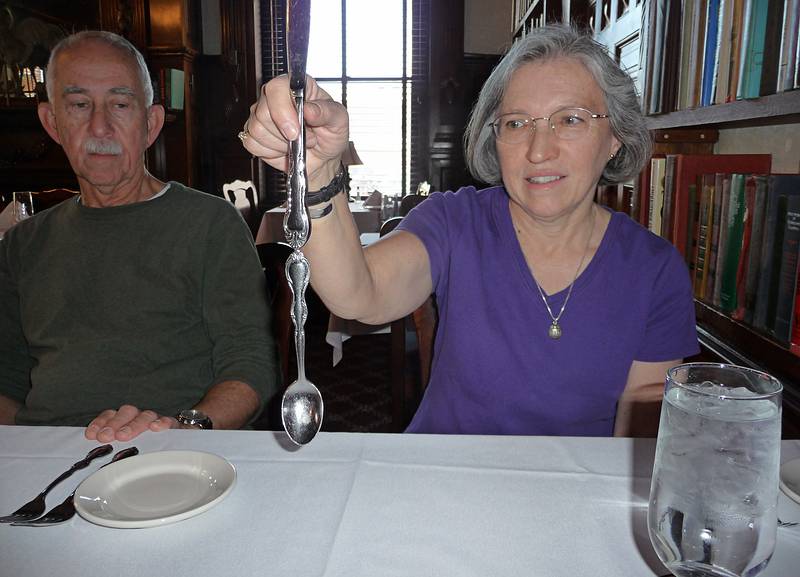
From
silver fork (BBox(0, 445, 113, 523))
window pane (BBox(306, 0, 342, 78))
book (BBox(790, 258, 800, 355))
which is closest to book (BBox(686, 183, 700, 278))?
book (BBox(790, 258, 800, 355))

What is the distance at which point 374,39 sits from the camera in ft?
23.1

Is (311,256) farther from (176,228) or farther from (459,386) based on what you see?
(176,228)

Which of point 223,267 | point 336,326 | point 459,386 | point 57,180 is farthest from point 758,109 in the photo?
point 57,180

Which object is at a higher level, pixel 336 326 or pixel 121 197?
pixel 121 197

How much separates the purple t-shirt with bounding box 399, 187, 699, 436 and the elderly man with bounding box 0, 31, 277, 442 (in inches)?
16.4

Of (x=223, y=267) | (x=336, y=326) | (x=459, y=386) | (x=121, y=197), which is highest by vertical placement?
(x=121, y=197)

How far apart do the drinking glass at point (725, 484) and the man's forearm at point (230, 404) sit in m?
0.94

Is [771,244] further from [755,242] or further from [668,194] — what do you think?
[668,194]

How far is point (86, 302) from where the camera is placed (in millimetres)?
1348

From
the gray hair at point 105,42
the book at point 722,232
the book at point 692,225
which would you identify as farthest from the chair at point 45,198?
the book at point 722,232

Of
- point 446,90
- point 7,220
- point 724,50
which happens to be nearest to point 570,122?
point 724,50

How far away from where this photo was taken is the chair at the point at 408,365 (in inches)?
56.1

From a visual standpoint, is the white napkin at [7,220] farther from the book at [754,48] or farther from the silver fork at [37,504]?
the book at [754,48]

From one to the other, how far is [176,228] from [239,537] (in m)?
0.91
